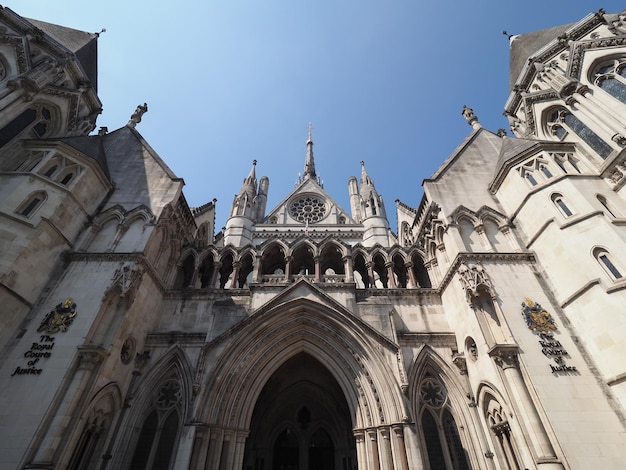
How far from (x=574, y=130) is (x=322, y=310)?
1365 centimetres

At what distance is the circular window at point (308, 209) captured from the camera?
31203 mm

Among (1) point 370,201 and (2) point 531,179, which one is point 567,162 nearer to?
(2) point 531,179

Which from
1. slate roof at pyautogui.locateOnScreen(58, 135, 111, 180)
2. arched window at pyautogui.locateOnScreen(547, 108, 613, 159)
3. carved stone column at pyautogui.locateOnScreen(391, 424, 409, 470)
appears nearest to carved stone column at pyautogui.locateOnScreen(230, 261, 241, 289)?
slate roof at pyautogui.locateOnScreen(58, 135, 111, 180)

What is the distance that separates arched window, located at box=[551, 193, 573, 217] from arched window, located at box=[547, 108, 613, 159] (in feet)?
9.35

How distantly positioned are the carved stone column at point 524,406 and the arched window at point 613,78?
11644 millimetres

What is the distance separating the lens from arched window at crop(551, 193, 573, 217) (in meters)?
11.1

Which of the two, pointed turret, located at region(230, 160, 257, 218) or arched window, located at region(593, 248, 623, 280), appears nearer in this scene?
arched window, located at region(593, 248, 623, 280)

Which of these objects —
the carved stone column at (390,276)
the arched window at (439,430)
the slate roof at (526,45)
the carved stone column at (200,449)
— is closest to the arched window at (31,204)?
the carved stone column at (200,449)

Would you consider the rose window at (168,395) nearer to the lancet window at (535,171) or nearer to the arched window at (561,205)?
the arched window at (561,205)

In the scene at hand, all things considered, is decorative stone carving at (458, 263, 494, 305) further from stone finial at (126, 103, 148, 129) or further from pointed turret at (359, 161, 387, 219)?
stone finial at (126, 103, 148, 129)

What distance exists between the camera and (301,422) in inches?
593

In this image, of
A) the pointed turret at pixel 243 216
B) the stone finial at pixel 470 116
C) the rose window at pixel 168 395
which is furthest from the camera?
the pointed turret at pixel 243 216

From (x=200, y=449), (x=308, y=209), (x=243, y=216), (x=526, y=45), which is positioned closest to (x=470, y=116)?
(x=526, y=45)

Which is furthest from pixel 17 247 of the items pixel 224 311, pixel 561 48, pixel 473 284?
pixel 561 48
